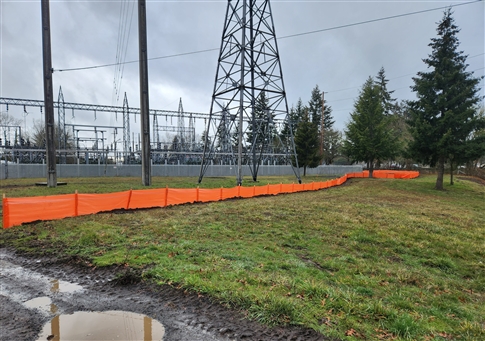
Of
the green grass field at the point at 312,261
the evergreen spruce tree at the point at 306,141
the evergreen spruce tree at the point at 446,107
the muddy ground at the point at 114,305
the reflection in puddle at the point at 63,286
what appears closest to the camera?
the muddy ground at the point at 114,305

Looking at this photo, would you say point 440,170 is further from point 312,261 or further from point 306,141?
point 312,261

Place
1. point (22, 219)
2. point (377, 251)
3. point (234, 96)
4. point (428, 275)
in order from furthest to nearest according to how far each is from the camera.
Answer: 1. point (234, 96)
2. point (22, 219)
3. point (377, 251)
4. point (428, 275)

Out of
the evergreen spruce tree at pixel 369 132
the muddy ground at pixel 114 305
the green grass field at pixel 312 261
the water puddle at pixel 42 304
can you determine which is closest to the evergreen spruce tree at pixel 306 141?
the evergreen spruce tree at pixel 369 132

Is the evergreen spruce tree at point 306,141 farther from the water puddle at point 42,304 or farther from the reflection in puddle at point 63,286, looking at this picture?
the water puddle at point 42,304

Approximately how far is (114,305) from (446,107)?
90.8ft

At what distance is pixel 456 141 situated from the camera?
22984 millimetres

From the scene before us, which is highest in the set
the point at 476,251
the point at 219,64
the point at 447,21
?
the point at 447,21

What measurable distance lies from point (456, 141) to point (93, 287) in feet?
90.6

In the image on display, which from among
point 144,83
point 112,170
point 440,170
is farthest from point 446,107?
point 112,170

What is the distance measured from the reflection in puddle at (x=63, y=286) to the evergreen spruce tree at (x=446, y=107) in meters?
25.9

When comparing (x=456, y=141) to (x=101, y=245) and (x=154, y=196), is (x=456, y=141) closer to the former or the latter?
(x=154, y=196)

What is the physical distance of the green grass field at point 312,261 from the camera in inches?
139

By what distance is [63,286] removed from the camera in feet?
14.5

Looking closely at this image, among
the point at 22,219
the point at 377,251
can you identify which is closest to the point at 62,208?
the point at 22,219
